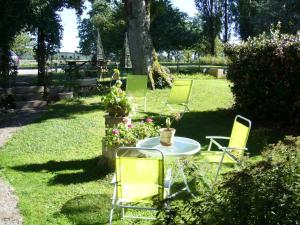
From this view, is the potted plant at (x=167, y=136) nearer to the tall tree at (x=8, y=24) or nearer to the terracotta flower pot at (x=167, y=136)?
the terracotta flower pot at (x=167, y=136)

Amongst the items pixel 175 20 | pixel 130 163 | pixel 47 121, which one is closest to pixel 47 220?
pixel 130 163

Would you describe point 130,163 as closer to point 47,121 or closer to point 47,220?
point 47,220

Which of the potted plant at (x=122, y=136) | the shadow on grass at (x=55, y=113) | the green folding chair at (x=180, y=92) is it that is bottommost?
the shadow on grass at (x=55, y=113)

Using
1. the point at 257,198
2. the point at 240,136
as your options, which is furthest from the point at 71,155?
the point at 257,198

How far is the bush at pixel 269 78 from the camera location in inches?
337

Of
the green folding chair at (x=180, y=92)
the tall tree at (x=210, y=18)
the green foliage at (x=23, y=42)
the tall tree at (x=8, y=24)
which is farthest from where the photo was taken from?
the tall tree at (x=210, y=18)

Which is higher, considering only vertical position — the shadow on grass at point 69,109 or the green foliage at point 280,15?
the green foliage at point 280,15

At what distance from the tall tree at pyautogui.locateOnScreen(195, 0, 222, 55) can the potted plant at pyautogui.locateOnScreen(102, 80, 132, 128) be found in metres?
45.7

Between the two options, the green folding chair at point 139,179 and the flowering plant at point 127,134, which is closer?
the green folding chair at point 139,179

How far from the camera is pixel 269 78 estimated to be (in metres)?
8.95

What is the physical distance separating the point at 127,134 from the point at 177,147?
1.14m

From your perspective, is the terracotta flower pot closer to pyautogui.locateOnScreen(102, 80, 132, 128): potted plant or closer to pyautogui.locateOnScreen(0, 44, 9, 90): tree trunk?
pyautogui.locateOnScreen(102, 80, 132, 128): potted plant

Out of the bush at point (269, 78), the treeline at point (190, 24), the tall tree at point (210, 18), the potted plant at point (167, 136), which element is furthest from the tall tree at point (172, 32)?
the potted plant at point (167, 136)

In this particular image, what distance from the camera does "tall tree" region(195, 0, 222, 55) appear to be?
5188cm
